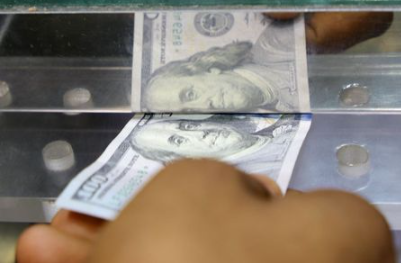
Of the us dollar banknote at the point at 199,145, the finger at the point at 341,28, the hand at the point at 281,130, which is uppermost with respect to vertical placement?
the finger at the point at 341,28

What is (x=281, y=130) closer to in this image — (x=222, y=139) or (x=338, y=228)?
(x=222, y=139)

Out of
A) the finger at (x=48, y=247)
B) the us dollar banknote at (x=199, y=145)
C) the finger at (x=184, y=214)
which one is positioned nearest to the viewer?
the finger at (x=184, y=214)

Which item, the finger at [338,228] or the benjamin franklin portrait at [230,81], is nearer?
the finger at [338,228]

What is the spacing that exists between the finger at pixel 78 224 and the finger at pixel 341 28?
400 millimetres

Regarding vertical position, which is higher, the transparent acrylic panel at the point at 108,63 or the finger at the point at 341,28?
the finger at the point at 341,28

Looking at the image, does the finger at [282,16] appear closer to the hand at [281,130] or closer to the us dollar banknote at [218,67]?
the us dollar banknote at [218,67]

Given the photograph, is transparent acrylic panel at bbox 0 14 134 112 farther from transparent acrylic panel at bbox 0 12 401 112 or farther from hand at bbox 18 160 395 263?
hand at bbox 18 160 395 263

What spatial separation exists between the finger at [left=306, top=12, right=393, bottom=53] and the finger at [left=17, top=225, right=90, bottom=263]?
1.45 feet

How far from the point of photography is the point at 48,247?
0.62 metres

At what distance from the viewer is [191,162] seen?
0.52 metres

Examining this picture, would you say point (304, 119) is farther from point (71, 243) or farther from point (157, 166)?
point (71, 243)

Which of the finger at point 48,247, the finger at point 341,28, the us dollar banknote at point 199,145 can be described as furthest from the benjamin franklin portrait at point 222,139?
the finger at point 48,247

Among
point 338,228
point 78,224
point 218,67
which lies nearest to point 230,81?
point 218,67

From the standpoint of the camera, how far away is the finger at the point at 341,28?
0.85 m
